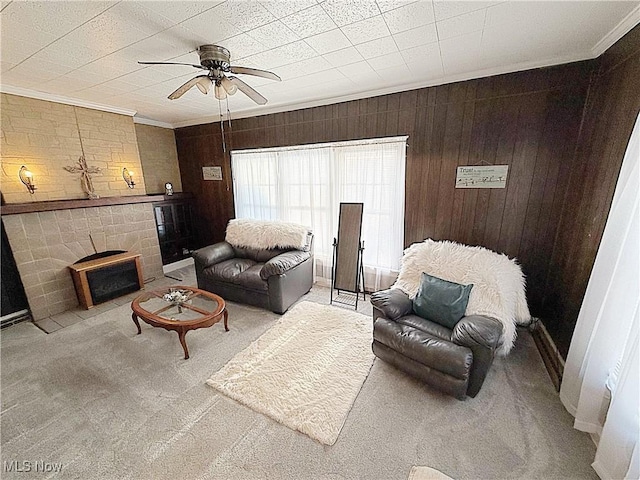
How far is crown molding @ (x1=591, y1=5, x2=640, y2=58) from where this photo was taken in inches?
61.0

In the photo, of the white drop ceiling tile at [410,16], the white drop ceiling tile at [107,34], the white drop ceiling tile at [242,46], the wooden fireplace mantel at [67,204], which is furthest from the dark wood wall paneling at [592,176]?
the wooden fireplace mantel at [67,204]

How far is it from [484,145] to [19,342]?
5226 mm

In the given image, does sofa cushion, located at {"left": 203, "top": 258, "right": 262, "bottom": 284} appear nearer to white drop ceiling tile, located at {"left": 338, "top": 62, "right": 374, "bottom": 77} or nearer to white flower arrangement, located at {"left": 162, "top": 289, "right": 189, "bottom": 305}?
white flower arrangement, located at {"left": 162, "top": 289, "right": 189, "bottom": 305}

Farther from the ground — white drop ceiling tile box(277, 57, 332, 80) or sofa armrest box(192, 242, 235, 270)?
white drop ceiling tile box(277, 57, 332, 80)

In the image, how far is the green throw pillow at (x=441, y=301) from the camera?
205 centimetres

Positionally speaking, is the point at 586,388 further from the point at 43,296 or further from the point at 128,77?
the point at 43,296

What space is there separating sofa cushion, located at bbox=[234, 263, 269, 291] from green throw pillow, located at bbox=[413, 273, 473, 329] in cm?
172

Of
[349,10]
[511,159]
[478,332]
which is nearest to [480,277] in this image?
[478,332]

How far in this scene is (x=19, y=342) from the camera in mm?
2586

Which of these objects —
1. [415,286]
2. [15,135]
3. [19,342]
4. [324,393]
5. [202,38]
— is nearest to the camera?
[202,38]

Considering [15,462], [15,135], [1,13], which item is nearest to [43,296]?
[15,135]

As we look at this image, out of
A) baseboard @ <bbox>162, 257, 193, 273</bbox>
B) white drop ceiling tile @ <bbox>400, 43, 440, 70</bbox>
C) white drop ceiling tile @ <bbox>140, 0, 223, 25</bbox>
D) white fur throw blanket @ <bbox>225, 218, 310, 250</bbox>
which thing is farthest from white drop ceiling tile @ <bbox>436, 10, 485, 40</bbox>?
baseboard @ <bbox>162, 257, 193, 273</bbox>

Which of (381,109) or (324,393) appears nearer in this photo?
(324,393)

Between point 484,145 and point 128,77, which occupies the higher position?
point 128,77
